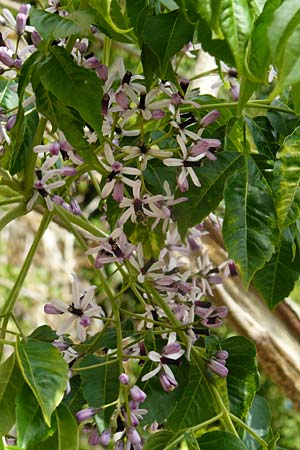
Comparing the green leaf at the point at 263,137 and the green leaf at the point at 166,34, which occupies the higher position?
the green leaf at the point at 166,34

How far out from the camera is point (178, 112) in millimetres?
610

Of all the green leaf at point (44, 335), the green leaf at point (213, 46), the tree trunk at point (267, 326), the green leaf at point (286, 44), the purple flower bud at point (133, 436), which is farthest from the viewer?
the tree trunk at point (267, 326)

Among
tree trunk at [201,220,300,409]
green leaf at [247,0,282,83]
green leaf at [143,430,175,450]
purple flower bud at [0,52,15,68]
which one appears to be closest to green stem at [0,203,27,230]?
purple flower bud at [0,52,15,68]

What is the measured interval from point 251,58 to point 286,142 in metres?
0.16

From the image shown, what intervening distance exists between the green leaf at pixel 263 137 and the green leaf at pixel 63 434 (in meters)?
0.25

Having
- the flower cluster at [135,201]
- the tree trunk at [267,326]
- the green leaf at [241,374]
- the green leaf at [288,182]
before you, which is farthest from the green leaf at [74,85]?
the tree trunk at [267,326]

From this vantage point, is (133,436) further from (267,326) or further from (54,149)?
(267,326)

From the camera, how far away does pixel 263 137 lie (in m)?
0.66

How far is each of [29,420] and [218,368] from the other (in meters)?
0.16

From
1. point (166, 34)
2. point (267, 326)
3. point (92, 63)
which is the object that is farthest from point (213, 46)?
point (267, 326)

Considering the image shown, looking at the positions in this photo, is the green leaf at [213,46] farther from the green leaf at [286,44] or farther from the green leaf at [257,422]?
the green leaf at [257,422]

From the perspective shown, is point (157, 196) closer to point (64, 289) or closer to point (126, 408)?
point (126, 408)

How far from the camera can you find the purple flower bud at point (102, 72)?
0.61 meters

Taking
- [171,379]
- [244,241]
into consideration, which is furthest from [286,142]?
[171,379]
